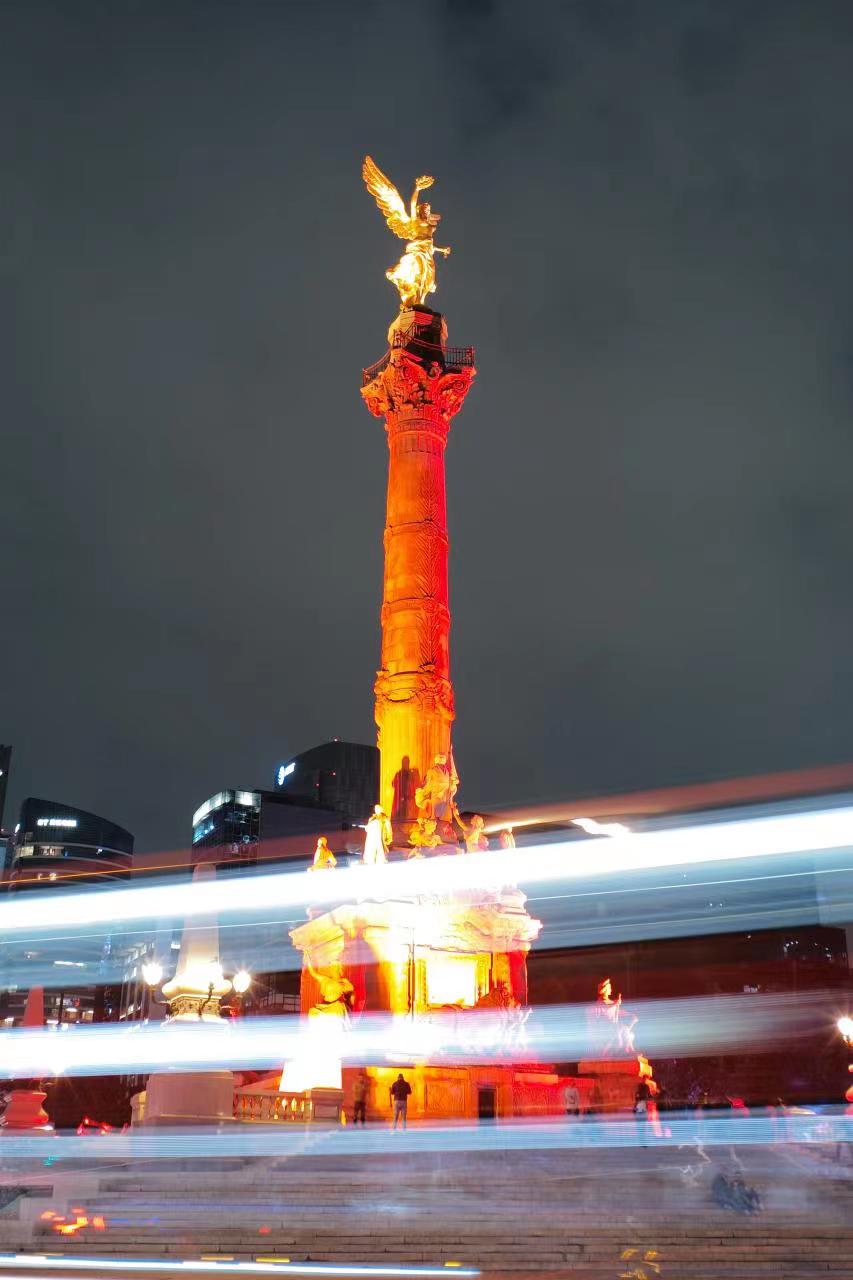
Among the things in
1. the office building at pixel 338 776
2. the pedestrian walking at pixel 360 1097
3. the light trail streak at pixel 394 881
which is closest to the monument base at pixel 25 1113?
the light trail streak at pixel 394 881

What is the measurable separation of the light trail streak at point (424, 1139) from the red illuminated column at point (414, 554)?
10.2m

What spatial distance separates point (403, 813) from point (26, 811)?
8520cm

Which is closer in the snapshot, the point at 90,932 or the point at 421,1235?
the point at 421,1235

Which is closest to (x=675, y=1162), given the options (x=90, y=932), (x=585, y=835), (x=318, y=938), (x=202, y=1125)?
(x=202, y=1125)

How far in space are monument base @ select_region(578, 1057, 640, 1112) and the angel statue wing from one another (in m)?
23.8

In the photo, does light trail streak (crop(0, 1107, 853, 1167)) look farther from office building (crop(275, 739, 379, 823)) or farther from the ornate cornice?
office building (crop(275, 739, 379, 823))

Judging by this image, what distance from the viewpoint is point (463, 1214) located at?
1112 centimetres

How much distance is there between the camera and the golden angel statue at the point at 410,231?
32469 millimetres

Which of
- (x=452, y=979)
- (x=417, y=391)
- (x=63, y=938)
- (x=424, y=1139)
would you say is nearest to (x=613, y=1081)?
(x=452, y=979)

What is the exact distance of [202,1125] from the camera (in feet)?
46.1

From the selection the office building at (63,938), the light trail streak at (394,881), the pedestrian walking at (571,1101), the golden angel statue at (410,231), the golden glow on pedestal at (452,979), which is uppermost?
the golden angel statue at (410,231)

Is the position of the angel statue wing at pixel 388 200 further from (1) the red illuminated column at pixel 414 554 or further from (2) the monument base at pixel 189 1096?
(2) the monument base at pixel 189 1096

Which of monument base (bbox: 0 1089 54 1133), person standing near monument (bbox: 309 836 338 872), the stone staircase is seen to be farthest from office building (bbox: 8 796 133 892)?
the stone staircase

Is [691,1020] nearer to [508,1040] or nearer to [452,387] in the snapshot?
[508,1040]
